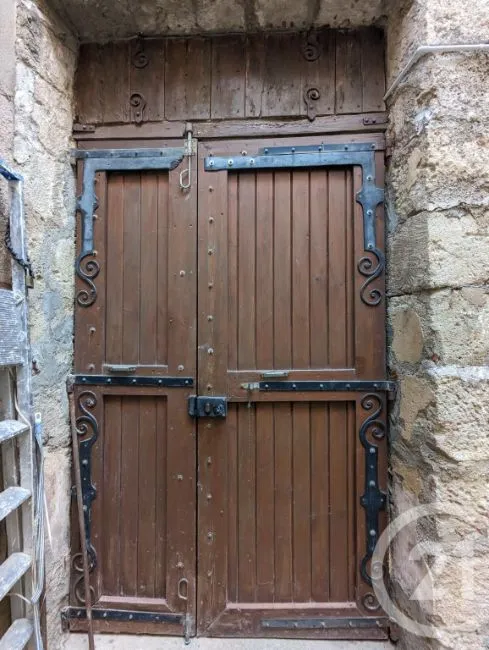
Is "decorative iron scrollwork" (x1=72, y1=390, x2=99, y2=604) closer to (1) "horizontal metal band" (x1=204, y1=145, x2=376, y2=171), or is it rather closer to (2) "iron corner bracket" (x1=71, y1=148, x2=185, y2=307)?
(2) "iron corner bracket" (x1=71, y1=148, x2=185, y2=307)

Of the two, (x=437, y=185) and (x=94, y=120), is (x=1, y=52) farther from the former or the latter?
(x=437, y=185)

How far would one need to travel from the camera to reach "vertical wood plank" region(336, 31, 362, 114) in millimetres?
1443

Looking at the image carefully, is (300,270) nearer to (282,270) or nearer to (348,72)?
(282,270)

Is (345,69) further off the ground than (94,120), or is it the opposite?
(345,69)

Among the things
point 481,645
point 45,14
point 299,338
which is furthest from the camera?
point 299,338

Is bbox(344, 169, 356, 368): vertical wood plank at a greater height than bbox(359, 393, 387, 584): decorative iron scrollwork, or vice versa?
bbox(344, 169, 356, 368): vertical wood plank


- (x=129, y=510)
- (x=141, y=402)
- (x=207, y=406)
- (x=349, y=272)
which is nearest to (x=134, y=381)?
(x=141, y=402)

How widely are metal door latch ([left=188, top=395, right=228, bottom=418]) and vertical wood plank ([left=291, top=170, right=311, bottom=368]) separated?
0.32 m

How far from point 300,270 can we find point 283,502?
927 mm

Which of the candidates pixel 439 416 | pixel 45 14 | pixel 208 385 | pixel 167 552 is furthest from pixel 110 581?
pixel 45 14

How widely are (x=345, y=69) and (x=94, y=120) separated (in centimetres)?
104

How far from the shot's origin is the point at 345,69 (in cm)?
145

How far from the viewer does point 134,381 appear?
1449 mm

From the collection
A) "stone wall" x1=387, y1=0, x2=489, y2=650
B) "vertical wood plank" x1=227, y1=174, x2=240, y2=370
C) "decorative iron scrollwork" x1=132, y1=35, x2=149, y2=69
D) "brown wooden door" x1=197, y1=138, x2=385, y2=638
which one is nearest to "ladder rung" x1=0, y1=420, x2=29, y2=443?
"brown wooden door" x1=197, y1=138, x2=385, y2=638
